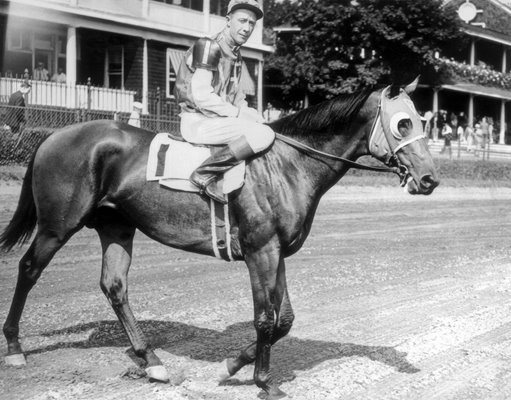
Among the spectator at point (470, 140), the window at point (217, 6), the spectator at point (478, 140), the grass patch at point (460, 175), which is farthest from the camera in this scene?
the spectator at point (470, 140)

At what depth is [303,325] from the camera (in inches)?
282

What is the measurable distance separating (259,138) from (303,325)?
8.11ft

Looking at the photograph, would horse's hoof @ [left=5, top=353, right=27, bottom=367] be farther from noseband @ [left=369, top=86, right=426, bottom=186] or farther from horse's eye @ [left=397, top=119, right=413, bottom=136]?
horse's eye @ [left=397, top=119, right=413, bottom=136]

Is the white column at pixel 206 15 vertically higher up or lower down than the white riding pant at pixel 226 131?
higher up

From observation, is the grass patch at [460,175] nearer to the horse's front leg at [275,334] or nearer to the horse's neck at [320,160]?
the horse's neck at [320,160]

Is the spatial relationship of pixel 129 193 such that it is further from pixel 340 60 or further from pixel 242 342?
pixel 340 60

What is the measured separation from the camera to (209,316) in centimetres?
741

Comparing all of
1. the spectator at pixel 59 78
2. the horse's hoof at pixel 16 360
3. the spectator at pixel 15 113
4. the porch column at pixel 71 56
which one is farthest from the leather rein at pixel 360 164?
the porch column at pixel 71 56

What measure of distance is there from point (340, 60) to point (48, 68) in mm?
17654

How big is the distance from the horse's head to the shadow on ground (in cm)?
157

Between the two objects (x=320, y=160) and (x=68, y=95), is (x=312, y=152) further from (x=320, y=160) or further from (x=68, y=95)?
(x=68, y=95)

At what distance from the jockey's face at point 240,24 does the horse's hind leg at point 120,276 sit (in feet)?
5.59

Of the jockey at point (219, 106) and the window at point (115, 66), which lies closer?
the jockey at point (219, 106)

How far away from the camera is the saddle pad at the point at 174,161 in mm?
5469
